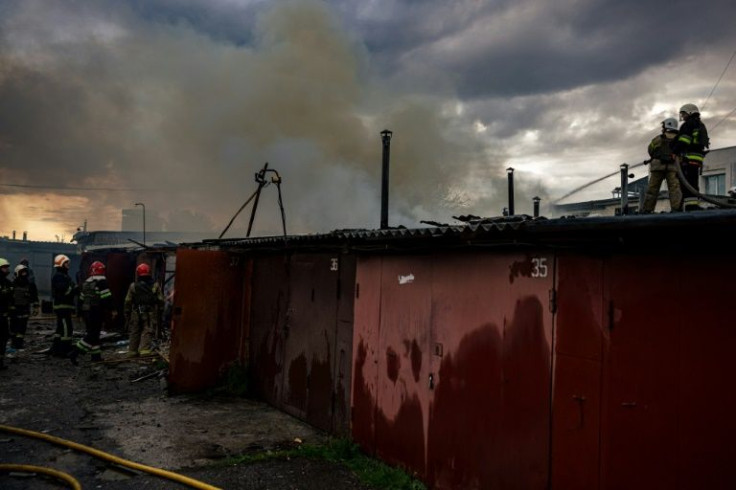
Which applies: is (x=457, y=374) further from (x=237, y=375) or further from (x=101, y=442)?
(x=237, y=375)

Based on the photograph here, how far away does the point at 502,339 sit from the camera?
490 centimetres

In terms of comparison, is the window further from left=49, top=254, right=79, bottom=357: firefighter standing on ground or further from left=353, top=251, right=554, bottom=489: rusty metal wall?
left=49, top=254, right=79, bottom=357: firefighter standing on ground

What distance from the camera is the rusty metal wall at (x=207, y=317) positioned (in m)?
9.34

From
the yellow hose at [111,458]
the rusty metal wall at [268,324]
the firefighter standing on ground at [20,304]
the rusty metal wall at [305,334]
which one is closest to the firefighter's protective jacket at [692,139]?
the rusty metal wall at [305,334]

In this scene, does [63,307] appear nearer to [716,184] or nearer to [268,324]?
[268,324]

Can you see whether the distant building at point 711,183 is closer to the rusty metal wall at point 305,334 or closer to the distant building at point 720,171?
the distant building at point 720,171

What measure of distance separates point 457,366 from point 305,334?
339 cm

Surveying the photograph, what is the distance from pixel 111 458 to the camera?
Answer: 585 cm

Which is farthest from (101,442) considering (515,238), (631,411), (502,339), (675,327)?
(675,327)

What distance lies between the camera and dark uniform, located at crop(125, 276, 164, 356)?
39.8ft

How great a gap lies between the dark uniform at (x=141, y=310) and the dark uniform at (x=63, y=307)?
1.18 meters

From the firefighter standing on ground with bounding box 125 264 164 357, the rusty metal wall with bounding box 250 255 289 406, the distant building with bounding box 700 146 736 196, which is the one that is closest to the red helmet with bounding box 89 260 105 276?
the firefighter standing on ground with bounding box 125 264 164 357

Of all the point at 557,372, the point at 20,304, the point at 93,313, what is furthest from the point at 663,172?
the point at 20,304

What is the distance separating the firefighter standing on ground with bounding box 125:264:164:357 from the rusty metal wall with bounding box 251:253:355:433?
12.5ft
